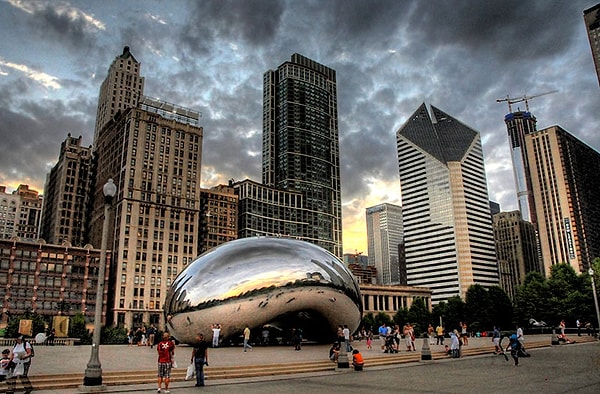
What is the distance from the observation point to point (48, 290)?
106 metres

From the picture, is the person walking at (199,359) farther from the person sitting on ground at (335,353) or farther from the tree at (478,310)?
the tree at (478,310)

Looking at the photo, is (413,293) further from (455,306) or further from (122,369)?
(122,369)

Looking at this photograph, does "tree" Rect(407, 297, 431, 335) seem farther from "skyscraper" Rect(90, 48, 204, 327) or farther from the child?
the child

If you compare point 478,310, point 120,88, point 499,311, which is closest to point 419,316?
point 478,310

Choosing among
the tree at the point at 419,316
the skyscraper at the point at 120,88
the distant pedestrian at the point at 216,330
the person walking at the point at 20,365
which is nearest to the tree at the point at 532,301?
the tree at the point at 419,316

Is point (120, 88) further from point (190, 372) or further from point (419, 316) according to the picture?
point (190, 372)

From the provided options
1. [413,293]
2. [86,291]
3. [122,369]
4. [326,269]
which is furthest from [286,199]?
[122,369]

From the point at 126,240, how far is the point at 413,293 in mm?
91366

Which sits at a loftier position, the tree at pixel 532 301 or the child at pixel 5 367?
the tree at pixel 532 301

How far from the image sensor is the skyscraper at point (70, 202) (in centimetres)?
14262

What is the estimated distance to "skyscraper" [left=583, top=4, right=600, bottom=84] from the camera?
172 metres

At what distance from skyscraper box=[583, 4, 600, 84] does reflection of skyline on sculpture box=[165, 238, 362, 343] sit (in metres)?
180

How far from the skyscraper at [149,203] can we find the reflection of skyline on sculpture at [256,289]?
82.8m

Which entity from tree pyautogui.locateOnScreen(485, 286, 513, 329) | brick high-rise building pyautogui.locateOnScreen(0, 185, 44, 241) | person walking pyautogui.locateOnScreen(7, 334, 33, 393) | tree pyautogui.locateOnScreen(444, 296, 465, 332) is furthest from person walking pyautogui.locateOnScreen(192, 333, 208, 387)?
brick high-rise building pyautogui.locateOnScreen(0, 185, 44, 241)
